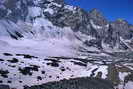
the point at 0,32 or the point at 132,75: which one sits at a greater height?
the point at 0,32

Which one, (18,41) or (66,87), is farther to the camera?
(18,41)

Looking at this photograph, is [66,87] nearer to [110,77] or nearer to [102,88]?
[102,88]

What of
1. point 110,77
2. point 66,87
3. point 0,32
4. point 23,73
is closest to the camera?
point 66,87

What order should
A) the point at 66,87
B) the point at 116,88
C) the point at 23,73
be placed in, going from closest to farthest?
1. the point at 66,87
2. the point at 116,88
3. the point at 23,73

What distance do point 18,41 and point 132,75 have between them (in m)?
137

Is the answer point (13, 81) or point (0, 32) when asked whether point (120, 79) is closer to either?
point (13, 81)

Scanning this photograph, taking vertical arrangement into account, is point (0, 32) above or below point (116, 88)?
above

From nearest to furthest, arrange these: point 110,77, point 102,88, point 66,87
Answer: point 66,87 < point 102,88 < point 110,77

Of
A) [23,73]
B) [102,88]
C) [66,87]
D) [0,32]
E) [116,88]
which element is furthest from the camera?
[0,32]

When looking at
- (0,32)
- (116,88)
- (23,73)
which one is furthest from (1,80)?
(0,32)

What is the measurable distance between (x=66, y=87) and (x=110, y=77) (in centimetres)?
2858

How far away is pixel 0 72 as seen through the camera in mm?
61750

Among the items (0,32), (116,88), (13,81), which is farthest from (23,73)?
(0,32)

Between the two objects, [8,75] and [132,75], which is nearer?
[8,75]
